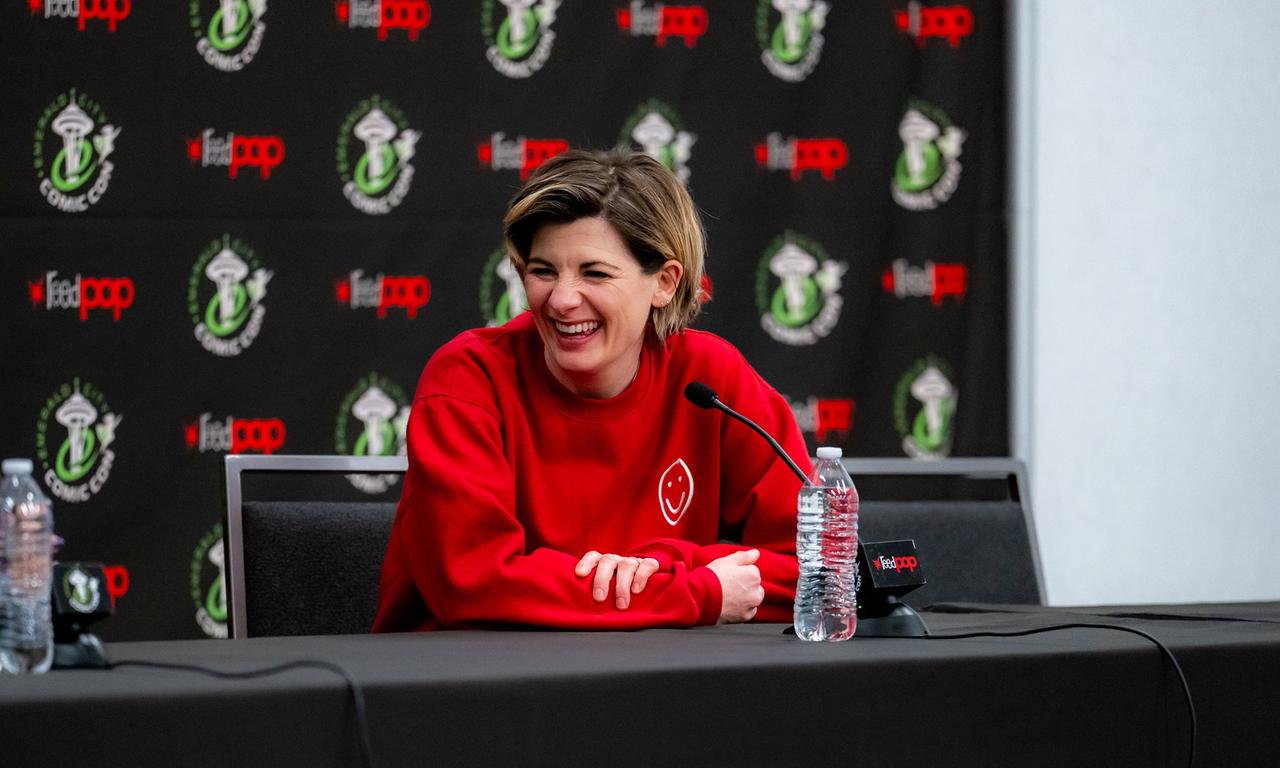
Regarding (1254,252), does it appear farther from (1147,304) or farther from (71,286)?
(71,286)

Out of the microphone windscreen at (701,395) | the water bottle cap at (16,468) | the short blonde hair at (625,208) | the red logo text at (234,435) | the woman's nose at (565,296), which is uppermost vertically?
the short blonde hair at (625,208)

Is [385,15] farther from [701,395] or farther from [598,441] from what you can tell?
[701,395]

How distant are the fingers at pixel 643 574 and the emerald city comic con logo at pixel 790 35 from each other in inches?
68.9

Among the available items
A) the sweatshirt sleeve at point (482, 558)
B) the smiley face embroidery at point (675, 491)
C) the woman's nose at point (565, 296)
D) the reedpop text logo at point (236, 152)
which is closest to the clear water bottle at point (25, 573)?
the sweatshirt sleeve at point (482, 558)

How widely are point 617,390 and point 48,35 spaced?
1.67 meters

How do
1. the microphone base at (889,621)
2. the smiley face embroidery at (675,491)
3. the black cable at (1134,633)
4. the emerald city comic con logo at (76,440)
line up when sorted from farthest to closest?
the emerald city comic con logo at (76,440)
the smiley face embroidery at (675,491)
the microphone base at (889,621)
the black cable at (1134,633)

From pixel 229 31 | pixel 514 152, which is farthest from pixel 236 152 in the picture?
pixel 514 152

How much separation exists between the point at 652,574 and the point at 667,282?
0.49m

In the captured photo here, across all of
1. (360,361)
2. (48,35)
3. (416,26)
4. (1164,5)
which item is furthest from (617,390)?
(1164,5)

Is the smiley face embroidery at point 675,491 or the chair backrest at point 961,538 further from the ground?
the smiley face embroidery at point 675,491

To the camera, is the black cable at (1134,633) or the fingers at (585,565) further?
the fingers at (585,565)

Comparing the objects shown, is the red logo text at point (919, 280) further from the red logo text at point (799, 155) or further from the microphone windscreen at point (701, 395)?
the microphone windscreen at point (701, 395)

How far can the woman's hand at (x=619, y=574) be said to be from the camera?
1.57m

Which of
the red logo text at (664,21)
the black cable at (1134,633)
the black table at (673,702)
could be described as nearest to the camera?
the black table at (673,702)
